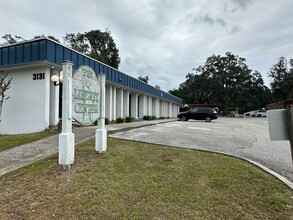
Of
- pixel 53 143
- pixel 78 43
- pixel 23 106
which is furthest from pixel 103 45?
pixel 53 143

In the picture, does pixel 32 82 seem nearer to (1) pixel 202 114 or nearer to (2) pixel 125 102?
(2) pixel 125 102

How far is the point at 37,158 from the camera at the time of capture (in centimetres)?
635

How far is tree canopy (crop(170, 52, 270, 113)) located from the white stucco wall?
50112 mm

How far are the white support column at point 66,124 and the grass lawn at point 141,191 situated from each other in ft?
0.83

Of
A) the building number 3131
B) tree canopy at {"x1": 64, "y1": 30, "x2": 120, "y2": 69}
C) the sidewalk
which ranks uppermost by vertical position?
tree canopy at {"x1": 64, "y1": 30, "x2": 120, "y2": 69}

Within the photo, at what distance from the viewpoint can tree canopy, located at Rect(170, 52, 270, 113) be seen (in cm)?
5631

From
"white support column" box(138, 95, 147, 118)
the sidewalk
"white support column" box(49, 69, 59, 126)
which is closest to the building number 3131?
"white support column" box(49, 69, 59, 126)

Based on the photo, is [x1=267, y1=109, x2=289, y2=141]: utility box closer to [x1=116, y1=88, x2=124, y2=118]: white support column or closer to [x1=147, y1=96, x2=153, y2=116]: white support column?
[x1=116, y1=88, x2=124, y2=118]: white support column

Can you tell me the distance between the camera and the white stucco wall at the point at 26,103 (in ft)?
40.2

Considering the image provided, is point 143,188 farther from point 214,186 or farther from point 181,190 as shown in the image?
point 214,186

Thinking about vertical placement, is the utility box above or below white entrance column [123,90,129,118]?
below

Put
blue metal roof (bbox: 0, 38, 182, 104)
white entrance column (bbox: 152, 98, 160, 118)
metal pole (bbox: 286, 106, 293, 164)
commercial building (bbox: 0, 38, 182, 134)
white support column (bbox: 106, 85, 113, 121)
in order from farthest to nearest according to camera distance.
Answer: white entrance column (bbox: 152, 98, 160, 118) < white support column (bbox: 106, 85, 113, 121) < commercial building (bbox: 0, 38, 182, 134) < blue metal roof (bbox: 0, 38, 182, 104) < metal pole (bbox: 286, 106, 293, 164)

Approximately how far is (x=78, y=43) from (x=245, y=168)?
53663mm

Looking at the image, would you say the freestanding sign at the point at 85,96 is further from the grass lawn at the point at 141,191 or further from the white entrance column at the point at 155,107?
the white entrance column at the point at 155,107
